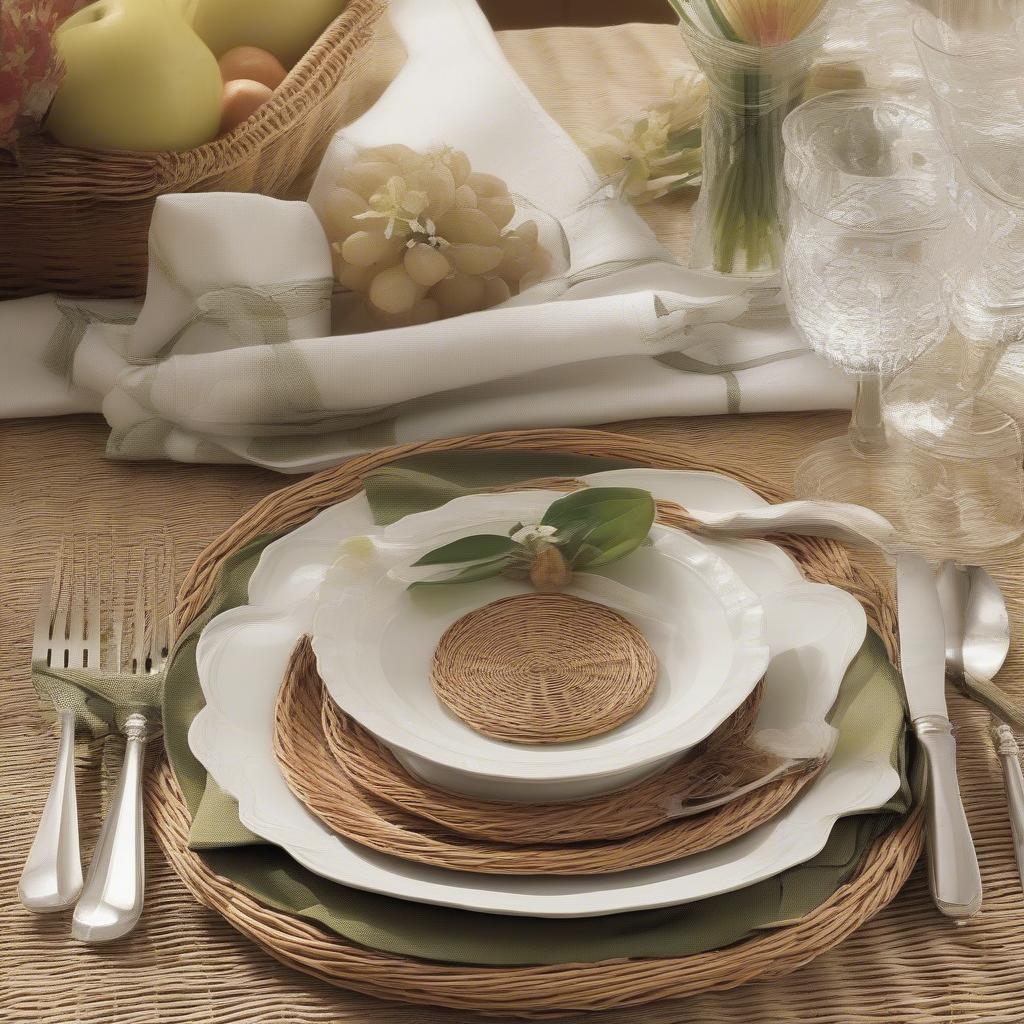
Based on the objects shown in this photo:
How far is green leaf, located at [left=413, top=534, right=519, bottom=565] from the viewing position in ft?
2.08

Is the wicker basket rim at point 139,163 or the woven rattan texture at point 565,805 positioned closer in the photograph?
the woven rattan texture at point 565,805

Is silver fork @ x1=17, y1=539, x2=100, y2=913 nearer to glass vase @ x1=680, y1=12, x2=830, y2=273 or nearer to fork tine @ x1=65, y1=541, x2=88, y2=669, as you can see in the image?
fork tine @ x1=65, y1=541, x2=88, y2=669

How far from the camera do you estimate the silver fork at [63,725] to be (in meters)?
0.52

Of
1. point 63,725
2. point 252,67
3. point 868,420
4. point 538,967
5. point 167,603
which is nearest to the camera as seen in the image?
point 538,967

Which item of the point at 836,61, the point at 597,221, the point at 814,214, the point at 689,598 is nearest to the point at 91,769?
the point at 689,598

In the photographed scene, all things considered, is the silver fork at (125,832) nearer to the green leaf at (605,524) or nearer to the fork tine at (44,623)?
the fork tine at (44,623)

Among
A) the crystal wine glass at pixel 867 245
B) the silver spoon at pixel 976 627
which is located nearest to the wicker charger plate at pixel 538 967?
the silver spoon at pixel 976 627

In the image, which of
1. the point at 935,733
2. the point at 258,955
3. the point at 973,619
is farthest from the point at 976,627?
the point at 258,955

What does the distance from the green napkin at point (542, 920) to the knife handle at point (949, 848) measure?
0.04 ft

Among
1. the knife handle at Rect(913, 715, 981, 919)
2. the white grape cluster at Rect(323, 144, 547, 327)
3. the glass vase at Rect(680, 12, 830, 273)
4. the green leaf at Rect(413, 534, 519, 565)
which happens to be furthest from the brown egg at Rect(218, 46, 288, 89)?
the knife handle at Rect(913, 715, 981, 919)

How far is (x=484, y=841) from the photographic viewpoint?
52 cm

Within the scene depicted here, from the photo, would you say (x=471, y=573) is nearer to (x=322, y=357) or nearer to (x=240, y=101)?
(x=322, y=357)

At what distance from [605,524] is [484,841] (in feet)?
0.61

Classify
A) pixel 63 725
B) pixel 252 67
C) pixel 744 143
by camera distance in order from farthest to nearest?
pixel 252 67, pixel 744 143, pixel 63 725
